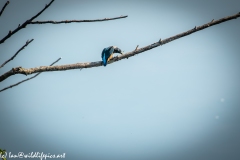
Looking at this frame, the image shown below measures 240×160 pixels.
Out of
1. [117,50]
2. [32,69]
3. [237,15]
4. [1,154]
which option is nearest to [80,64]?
[32,69]

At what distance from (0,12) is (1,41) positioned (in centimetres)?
14

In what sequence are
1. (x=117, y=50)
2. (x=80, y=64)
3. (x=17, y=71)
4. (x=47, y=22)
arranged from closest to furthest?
(x=47, y=22), (x=17, y=71), (x=80, y=64), (x=117, y=50)

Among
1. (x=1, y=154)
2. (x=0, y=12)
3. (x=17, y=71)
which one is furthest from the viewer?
(x=1, y=154)

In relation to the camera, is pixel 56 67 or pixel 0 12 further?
pixel 56 67

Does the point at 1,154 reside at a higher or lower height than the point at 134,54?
lower

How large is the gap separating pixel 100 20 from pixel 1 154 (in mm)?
2406

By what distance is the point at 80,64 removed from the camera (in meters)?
1.95

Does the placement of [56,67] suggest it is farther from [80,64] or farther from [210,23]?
[210,23]

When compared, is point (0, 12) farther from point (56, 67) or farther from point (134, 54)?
point (134, 54)

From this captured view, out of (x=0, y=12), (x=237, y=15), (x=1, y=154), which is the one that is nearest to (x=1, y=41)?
(x=0, y=12)

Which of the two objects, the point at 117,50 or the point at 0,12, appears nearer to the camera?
the point at 0,12

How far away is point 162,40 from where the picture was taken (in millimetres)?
1784

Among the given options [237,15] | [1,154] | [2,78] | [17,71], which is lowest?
[1,154]

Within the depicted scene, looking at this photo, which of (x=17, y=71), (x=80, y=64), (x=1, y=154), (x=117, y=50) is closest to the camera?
(x=17, y=71)
